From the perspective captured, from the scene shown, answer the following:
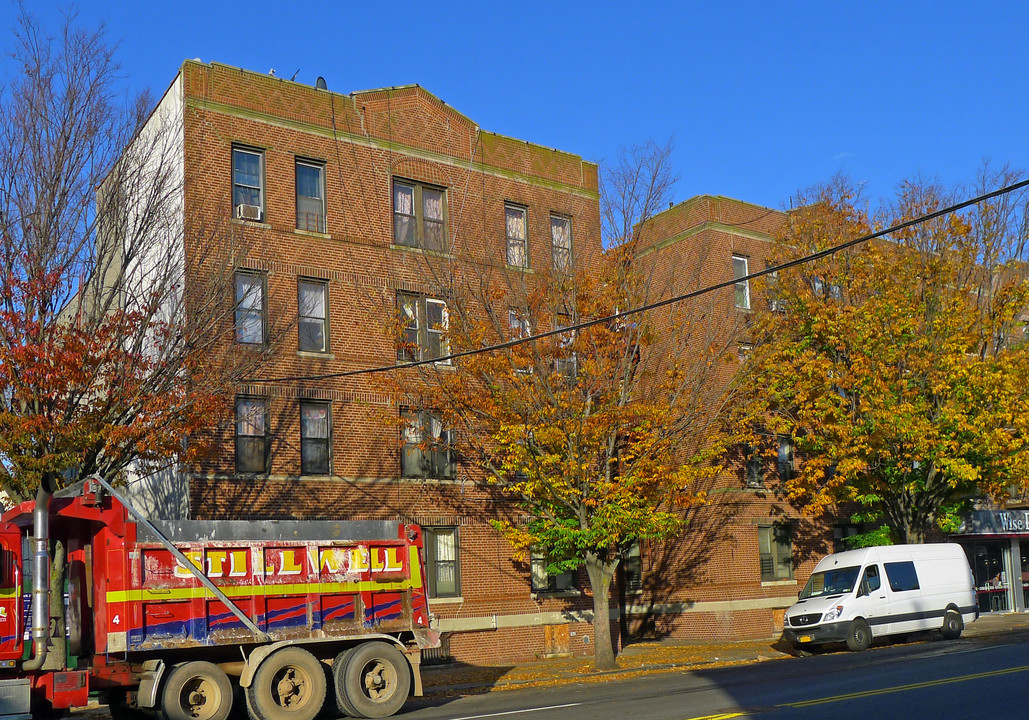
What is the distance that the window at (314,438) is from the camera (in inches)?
974

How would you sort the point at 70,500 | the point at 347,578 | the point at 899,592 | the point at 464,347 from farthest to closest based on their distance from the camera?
the point at 899,592
the point at 464,347
the point at 347,578
the point at 70,500

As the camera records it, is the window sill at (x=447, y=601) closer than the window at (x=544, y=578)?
Yes

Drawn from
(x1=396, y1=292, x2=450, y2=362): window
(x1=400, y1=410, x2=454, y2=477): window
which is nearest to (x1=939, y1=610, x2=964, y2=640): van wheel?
(x1=400, y1=410, x2=454, y2=477): window

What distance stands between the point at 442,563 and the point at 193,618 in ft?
41.7

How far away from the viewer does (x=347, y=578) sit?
50.7 ft

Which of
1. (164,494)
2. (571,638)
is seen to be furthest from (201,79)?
(571,638)

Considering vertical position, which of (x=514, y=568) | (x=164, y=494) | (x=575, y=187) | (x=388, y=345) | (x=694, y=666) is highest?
(x=575, y=187)

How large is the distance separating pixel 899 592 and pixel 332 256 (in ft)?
53.5

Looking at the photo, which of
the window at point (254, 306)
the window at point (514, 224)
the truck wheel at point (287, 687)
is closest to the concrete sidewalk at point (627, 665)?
the truck wheel at point (287, 687)

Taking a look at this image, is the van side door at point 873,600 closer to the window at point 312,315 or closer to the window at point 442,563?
→ the window at point 442,563

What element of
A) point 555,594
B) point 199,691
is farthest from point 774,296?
point 199,691

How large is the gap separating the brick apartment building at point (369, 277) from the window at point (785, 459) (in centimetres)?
567

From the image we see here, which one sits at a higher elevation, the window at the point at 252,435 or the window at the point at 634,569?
the window at the point at 252,435

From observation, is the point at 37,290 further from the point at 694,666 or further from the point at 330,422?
the point at 694,666
